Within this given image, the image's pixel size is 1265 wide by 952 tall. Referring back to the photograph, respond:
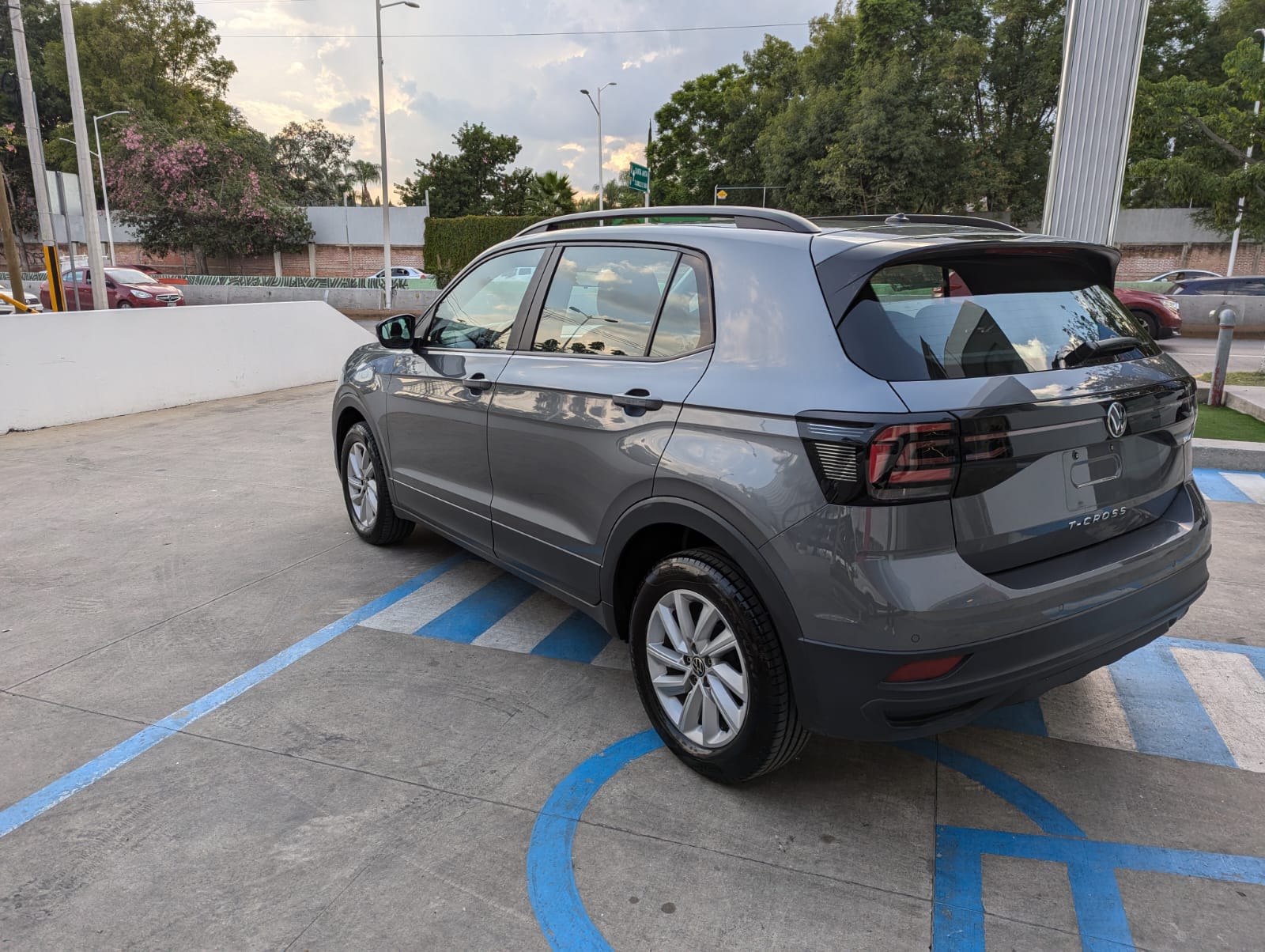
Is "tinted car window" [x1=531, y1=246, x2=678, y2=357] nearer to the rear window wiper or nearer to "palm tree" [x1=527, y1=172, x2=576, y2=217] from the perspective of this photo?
the rear window wiper

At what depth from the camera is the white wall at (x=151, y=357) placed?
357 inches

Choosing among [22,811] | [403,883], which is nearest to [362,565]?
[22,811]

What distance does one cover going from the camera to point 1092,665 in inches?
105

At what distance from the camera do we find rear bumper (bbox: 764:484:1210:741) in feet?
7.60

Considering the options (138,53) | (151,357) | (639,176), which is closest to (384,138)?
(639,176)

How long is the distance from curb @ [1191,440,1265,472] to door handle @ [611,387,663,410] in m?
6.19

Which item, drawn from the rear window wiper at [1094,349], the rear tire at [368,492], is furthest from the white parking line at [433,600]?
the rear window wiper at [1094,349]

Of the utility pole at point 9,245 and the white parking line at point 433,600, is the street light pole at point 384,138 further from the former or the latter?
the white parking line at point 433,600

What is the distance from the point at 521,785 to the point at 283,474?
520cm

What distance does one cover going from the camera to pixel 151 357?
34.0 ft

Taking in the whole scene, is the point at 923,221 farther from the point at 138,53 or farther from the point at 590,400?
the point at 138,53

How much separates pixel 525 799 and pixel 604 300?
1.83 metres

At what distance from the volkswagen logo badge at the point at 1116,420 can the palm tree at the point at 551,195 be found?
5169 centimetres

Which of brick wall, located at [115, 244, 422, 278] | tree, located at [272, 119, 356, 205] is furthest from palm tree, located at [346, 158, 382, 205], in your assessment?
brick wall, located at [115, 244, 422, 278]
